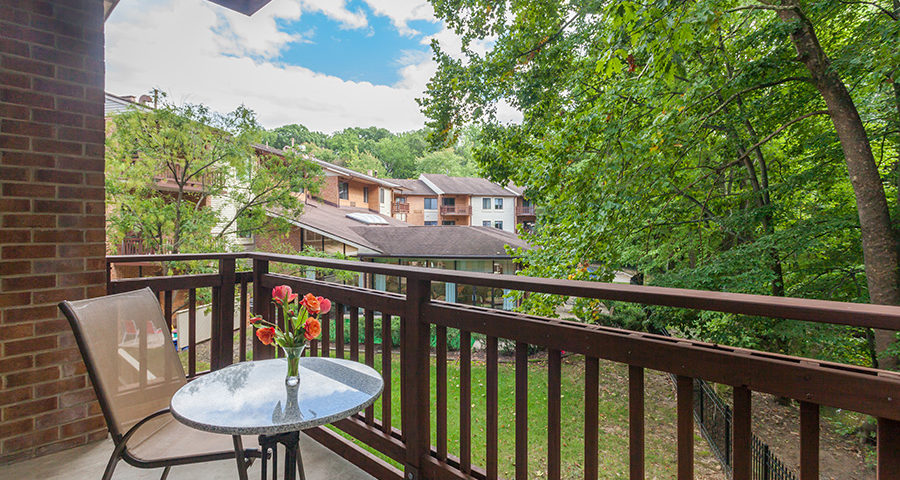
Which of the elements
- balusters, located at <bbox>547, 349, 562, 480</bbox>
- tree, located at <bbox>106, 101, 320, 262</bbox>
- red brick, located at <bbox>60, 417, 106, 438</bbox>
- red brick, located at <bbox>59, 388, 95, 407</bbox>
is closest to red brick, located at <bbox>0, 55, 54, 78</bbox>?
red brick, located at <bbox>59, 388, 95, 407</bbox>

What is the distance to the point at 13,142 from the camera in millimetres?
2178

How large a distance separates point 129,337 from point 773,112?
7283 mm

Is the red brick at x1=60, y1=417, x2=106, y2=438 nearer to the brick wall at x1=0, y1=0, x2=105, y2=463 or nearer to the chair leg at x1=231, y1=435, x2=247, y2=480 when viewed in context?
the brick wall at x1=0, y1=0, x2=105, y2=463

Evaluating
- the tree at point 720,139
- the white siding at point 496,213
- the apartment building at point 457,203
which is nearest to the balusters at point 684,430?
the tree at point 720,139

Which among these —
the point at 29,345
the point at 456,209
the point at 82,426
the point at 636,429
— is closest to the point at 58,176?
the point at 29,345

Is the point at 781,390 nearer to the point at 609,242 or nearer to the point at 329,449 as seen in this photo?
the point at 329,449

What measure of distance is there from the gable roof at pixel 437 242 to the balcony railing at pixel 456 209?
14636 millimetres

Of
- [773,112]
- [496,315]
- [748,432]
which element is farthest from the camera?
[773,112]

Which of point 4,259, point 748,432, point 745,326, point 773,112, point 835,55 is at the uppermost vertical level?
point 835,55

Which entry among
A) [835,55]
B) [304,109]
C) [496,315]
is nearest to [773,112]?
[835,55]

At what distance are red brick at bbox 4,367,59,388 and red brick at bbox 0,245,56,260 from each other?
61cm

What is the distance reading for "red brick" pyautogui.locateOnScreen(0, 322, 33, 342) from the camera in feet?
7.07

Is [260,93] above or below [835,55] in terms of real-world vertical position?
above

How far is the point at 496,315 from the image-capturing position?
162 centimetres
